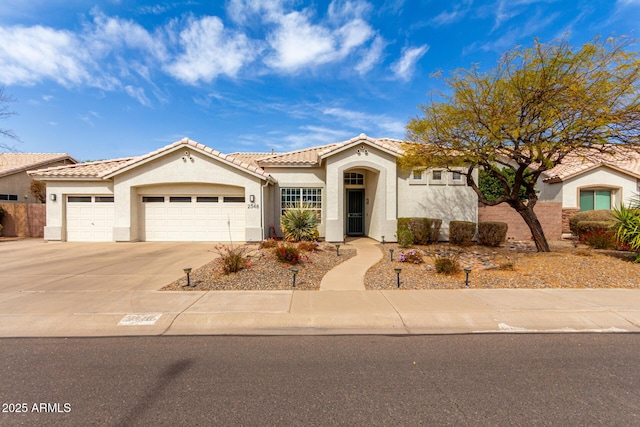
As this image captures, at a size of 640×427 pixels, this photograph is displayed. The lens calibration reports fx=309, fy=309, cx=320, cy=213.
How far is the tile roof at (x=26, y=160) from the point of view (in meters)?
20.6

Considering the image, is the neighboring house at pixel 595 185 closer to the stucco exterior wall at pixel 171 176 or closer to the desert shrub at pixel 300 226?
the desert shrub at pixel 300 226

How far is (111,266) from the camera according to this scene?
922cm

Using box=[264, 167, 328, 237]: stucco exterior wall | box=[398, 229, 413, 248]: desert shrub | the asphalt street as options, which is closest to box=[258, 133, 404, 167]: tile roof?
box=[264, 167, 328, 237]: stucco exterior wall

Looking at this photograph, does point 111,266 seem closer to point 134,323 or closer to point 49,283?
point 49,283

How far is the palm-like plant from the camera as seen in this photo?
9.01 meters

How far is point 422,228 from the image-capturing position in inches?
521

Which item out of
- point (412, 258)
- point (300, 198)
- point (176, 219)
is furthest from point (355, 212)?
point (176, 219)

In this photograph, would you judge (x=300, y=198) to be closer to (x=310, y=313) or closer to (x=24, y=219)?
(x=310, y=313)

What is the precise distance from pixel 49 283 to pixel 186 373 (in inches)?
237

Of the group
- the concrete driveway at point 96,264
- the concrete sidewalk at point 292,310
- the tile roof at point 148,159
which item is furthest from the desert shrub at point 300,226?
the concrete sidewalk at point 292,310

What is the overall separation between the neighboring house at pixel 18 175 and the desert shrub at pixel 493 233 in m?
28.1

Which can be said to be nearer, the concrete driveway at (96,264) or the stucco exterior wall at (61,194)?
the concrete driveway at (96,264)

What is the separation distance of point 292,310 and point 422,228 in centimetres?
917

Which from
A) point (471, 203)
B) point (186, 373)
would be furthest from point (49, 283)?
point (471, 203)
